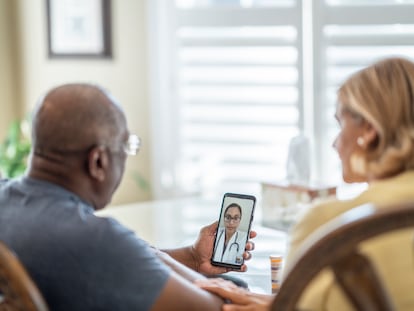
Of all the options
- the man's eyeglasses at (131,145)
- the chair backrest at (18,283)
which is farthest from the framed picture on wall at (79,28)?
the chair backrest at (18,283)

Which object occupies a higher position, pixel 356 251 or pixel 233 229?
pixel 356 251

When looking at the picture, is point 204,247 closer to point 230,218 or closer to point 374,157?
point 230,218

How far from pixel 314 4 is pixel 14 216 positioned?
7.93 feet

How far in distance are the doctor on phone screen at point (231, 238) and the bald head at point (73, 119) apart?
1.61ft

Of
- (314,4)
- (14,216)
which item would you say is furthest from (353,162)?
(314,4)

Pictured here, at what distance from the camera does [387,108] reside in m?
1.59

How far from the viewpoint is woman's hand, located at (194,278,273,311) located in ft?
5.63

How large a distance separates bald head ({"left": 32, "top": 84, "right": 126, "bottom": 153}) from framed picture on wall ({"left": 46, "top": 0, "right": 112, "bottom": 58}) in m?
2.79

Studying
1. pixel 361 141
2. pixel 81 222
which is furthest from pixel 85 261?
pixel 361 141

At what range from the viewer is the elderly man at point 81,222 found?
1552 millimetres

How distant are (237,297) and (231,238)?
1.05ft

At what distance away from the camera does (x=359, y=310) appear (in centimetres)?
119

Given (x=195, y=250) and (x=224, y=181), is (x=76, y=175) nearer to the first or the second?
(x=195, y=250)

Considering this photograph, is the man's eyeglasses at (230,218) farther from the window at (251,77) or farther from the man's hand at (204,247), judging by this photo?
the window at (251,77)
